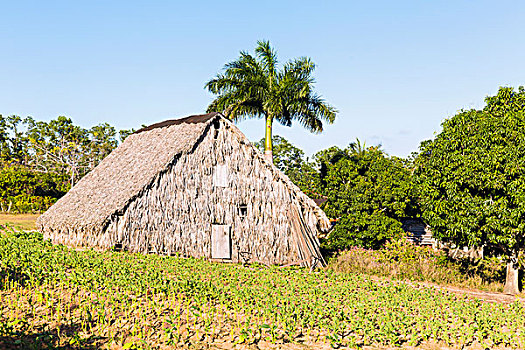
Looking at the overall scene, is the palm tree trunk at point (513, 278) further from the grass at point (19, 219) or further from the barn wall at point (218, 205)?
the grass at point (19, 219)

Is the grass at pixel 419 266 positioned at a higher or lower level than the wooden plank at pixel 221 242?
lower

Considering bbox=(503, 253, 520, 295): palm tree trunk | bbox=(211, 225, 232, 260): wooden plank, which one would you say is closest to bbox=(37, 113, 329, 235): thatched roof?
bbox=(211, 225, 232, 260): wooden plank

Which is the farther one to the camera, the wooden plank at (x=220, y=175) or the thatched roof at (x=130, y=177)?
the wooden plank at (x=220, y=175)

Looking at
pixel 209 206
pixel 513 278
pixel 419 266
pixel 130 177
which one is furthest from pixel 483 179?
pixel 130 177

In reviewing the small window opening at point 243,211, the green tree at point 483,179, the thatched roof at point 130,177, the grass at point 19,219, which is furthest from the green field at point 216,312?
the grass at point 19,219

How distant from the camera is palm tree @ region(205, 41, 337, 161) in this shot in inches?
914

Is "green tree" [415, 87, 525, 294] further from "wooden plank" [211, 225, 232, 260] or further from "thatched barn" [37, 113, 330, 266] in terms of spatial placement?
"wooden plank" [211, 225, 232, 260]

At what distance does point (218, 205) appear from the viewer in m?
18.8

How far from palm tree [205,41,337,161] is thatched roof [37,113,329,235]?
321cm

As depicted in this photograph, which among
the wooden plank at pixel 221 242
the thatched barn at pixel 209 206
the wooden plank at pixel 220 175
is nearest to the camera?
the thatched barn at pixel 209 206

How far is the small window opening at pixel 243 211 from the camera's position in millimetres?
18844

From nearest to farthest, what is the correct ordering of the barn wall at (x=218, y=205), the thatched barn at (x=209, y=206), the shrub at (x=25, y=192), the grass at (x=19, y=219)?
the thatched barn at (x=209, y=206) → the barn wall at (x=218, y=205) → the grass at (x=19, y=219) → the shrub at (x=25, y=192)

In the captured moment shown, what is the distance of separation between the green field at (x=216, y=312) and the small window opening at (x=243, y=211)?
4766 millimetres

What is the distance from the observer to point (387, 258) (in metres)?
17.8
